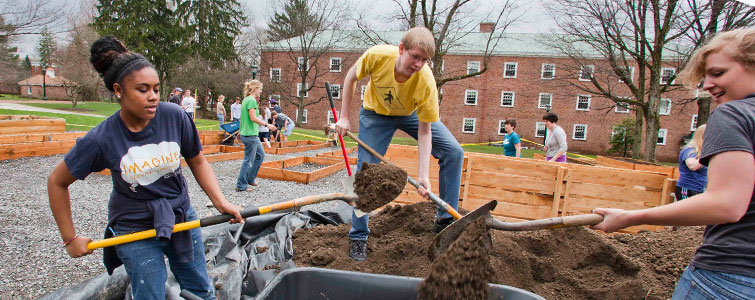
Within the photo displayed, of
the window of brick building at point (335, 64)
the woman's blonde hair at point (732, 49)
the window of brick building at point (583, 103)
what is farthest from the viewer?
the window of brick building at point (335, 64)

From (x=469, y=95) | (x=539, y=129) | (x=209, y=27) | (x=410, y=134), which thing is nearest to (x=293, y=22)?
(x=209, y=27)

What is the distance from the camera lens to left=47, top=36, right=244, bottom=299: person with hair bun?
1784mm

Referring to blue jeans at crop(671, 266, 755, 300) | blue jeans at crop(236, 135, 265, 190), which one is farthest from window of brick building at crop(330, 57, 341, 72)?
blue jeans at crop(671, 266, 755, 300)

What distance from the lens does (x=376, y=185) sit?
107 inches

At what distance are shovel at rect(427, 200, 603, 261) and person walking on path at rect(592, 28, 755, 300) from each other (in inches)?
3.8

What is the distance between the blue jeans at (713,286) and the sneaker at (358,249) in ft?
7.40

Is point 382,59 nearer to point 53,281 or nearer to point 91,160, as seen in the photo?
point 91,160

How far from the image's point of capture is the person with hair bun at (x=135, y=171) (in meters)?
1.78

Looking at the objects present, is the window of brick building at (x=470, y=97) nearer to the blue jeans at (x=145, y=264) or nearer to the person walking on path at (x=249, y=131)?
the person walking on path at (x=249, y=131)

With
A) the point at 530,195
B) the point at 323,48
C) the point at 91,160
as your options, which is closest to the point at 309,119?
the point at 323,48

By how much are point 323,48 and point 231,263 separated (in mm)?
33016

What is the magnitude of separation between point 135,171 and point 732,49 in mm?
2500

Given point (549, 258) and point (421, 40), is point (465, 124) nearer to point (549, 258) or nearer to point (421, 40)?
point (549, 258)

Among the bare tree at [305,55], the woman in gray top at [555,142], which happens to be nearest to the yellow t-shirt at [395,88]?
the woman in gray top at [555,142]
